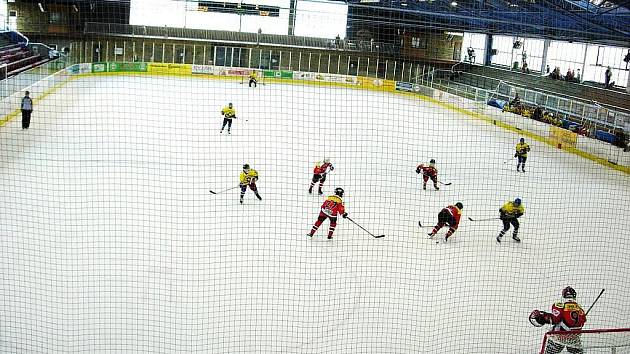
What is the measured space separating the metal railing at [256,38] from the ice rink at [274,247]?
13592 millimetres

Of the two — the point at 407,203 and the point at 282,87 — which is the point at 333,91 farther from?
the point at 407,203

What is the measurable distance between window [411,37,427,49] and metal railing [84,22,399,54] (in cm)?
110

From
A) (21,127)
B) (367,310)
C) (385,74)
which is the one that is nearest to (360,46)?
(385,74)

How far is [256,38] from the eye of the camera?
33.5 metres

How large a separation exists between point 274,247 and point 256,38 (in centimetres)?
2506

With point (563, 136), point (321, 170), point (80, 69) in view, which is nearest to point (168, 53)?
point (80, 69)

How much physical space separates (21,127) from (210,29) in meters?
17.7

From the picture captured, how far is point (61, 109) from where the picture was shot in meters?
19.5

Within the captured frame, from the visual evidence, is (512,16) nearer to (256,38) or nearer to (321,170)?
(256,38)

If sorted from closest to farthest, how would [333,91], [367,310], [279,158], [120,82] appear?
[367,310], [279,158], [120,82], [333,91]

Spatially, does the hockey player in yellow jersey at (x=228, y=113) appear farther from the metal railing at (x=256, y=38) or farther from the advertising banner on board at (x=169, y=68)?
the metal railing at (x=256, y=38)

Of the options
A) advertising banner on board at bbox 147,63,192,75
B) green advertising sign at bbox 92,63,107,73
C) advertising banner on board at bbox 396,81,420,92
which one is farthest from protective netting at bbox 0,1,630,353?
advertising banner on board at bbox 147,63,192,75

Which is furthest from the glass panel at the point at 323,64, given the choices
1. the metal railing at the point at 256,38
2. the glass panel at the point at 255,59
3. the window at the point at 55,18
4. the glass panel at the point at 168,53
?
the window at the point at 55,18

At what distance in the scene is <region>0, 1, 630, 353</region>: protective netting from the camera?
745 cm
